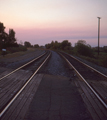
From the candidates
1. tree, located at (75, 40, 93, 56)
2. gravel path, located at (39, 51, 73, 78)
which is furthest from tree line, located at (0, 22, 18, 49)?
gravel path, located at (39, 51, 73, 78)

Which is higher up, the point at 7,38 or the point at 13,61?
the point at 7,38

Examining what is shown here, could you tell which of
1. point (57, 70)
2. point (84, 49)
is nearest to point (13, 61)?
point (57, 70)

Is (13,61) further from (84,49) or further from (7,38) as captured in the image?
(7,38)

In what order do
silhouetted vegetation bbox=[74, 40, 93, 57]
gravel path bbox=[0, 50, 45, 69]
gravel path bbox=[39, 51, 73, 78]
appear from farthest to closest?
silhouetted vegetation bbox=[74, 40, 93, 57], gravel path bbox=[0, 50, 45, 69], gravel path bbox=[39, 51, 73, 78]

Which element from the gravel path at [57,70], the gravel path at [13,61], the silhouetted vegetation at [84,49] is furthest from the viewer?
the silhouetted vegetation at [84,49]

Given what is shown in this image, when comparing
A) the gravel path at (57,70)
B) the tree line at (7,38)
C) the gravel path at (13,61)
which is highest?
the tree line at (7,38)

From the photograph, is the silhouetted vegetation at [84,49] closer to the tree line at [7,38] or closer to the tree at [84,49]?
the tree at [84,49]

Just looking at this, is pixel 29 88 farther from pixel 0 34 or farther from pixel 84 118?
pixel 0 34

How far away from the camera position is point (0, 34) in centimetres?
4212

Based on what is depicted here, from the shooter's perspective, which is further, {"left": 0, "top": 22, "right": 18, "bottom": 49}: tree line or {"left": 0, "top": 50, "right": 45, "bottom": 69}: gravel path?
{"left": 0, "top": 22, "right": 18, "bottom": 49}: tree line

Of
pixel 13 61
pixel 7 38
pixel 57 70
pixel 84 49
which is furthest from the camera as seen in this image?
pixel 7 38

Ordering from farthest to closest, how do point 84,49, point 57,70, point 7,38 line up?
point 7,38 < point 84,49 < point 57,70

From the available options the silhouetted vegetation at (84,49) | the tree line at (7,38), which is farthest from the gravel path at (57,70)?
the tree line at (7,38)

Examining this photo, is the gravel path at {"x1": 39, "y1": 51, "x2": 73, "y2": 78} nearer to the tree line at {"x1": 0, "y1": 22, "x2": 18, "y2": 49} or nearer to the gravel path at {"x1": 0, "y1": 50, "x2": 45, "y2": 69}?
the gravel path at {"x1": 0, "y1": 50, "x2": 45, "y2": 69}
